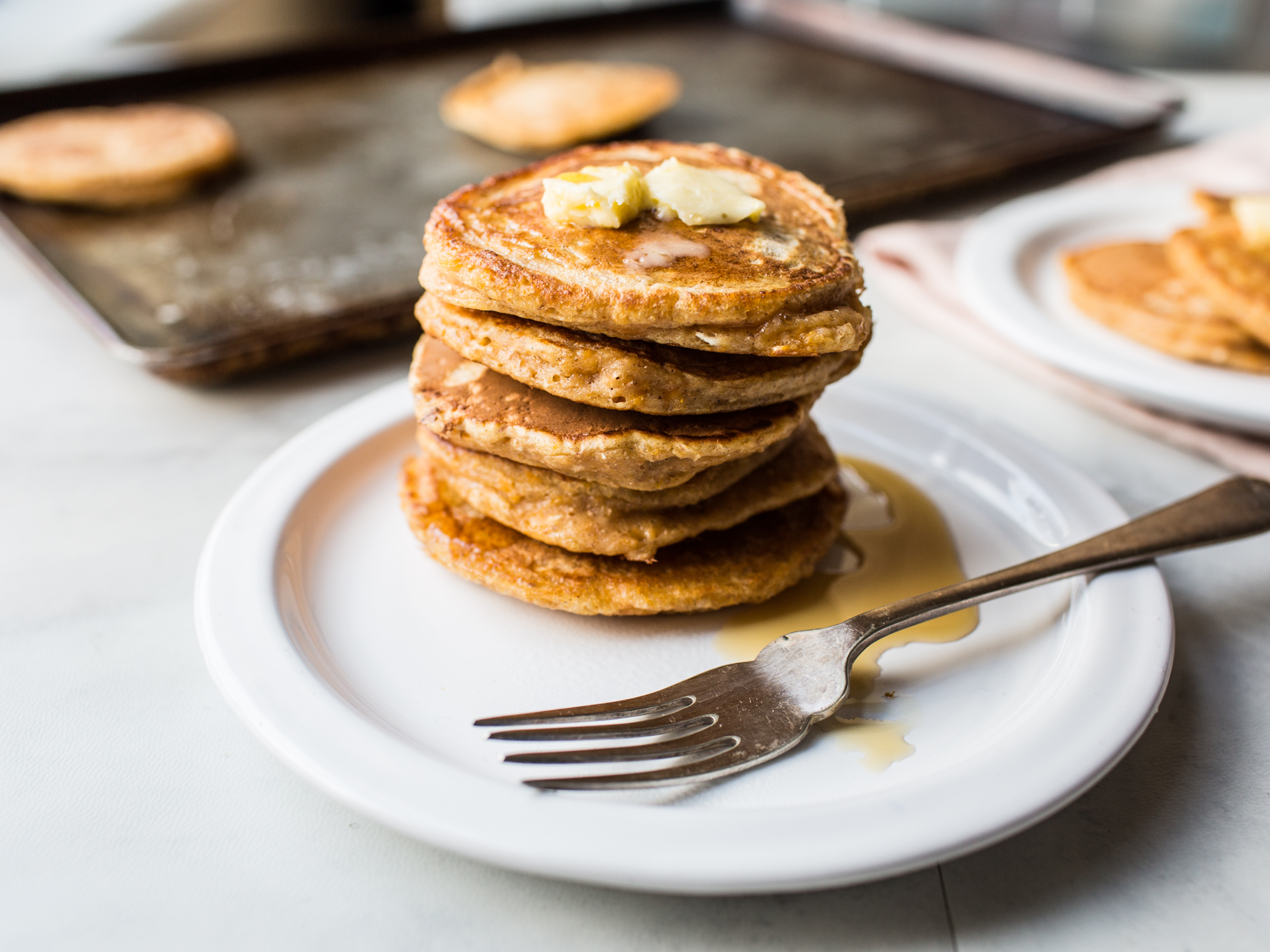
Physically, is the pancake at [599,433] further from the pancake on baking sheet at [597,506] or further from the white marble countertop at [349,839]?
the white marble countertop at [349,839]

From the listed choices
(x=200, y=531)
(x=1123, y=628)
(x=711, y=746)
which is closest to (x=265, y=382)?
(x=200, y=531)

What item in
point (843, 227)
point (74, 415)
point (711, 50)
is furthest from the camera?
point (711, 50)

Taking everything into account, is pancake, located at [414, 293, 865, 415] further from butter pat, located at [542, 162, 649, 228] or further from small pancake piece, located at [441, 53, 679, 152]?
small pancake piece, located at [441, 53, 679, 152]

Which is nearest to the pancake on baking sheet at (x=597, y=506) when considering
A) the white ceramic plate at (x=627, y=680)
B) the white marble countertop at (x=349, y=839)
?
the white ceramic plate at (x=627, y=680)

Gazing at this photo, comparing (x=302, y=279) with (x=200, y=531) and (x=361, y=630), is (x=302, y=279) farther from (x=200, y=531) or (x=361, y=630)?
(x=361, y=630)

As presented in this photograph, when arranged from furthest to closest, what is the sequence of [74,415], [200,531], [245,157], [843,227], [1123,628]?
[245,157]
[74,415]
[200,531]
[843,227]
[1123,628]

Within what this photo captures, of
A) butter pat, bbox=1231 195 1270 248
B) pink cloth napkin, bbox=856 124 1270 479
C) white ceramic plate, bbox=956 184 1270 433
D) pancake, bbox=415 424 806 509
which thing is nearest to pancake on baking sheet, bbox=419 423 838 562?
pancake, bbox=415 424 806 509
